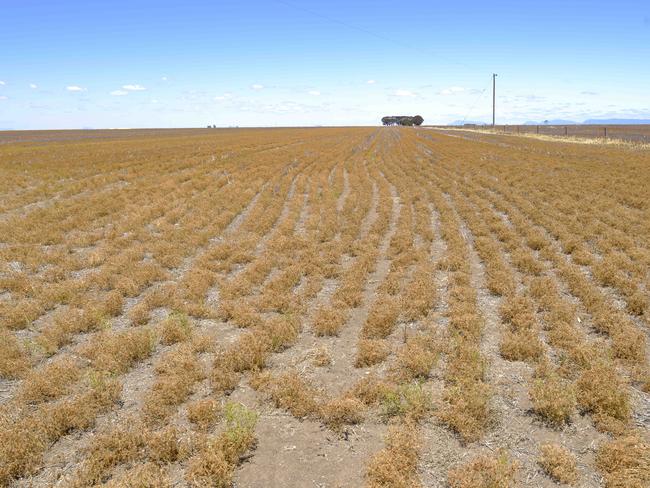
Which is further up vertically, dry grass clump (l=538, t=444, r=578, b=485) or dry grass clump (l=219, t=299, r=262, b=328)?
dry grass clump (l=219, t=299, r=262, b=328)

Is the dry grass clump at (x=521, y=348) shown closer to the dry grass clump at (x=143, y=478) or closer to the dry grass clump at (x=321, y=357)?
the dry grass clump at (x=321, y=357)

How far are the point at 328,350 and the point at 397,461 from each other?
2675 mm

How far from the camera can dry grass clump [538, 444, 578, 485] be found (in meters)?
4.41

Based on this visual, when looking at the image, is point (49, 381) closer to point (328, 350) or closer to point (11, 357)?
point (11, 357)

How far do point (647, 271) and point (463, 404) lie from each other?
23.9 ft

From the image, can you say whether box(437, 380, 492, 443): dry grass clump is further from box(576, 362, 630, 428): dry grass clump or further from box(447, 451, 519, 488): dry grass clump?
box(576, 362, 630, 428): dry grass clump

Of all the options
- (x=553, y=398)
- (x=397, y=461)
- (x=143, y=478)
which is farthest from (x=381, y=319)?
(x=143, y=478)

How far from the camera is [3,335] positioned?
24.1ft

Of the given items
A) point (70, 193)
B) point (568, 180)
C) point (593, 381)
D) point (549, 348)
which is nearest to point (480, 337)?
point (549, 348)

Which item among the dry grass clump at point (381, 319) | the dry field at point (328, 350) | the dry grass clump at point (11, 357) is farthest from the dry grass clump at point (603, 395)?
the dry grass clump at point (11, 357)

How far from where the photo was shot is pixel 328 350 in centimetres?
710

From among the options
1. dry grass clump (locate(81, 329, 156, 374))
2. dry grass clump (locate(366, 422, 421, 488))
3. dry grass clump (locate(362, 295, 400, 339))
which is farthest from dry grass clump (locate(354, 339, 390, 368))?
dry grass clump (locate(81, 329, 156, 374))

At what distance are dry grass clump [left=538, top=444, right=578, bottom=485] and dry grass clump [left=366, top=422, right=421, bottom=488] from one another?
1.34 metres

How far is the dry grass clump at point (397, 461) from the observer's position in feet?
14.2
